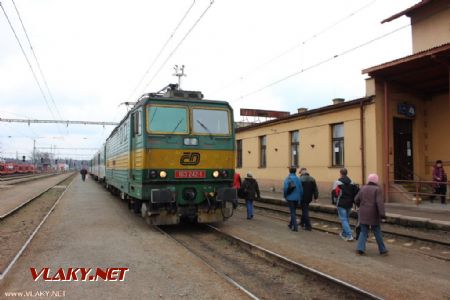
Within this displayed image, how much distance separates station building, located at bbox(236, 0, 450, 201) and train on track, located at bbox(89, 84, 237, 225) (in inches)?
304

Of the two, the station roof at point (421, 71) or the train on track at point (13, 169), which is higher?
the station roof at point (421, 71)

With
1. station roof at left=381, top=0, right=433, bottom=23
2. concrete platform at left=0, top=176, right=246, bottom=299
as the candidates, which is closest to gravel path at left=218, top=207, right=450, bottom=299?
concrete platform at left=0, top=176, right=246, bottom=299

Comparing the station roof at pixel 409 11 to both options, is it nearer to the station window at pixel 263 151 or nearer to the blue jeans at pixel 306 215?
the station window at pixel 263 151

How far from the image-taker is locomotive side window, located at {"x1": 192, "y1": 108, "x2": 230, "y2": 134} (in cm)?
1052

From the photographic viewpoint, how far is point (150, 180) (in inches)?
384

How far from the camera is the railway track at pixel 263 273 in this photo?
17.9 ft

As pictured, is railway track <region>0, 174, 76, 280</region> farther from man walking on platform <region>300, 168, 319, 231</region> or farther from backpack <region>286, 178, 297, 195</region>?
man walking on platform <region>300, 168, 319, 231</region>

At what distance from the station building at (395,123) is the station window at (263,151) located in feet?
13.5

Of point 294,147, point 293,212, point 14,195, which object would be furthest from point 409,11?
point 14,195

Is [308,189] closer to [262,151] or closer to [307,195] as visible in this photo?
[307,195]

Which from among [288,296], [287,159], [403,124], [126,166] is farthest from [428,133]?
[288,296]

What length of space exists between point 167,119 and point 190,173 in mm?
1463

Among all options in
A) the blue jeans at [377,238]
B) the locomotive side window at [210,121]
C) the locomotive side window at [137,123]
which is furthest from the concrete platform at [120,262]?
the blue jeans at [377,238]

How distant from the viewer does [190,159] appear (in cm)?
1027
